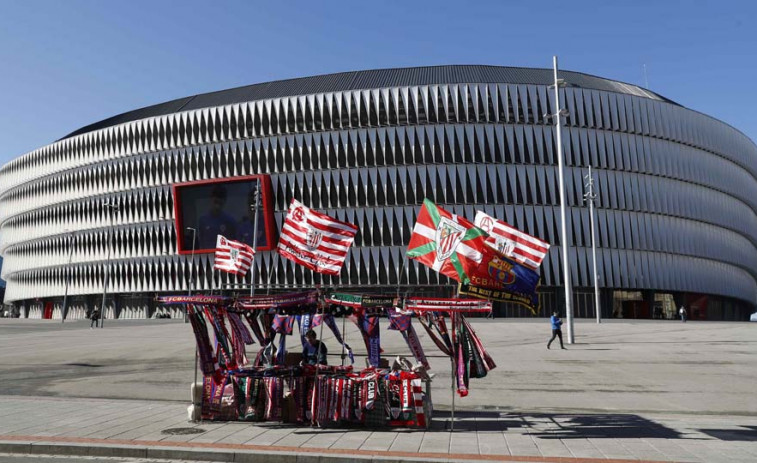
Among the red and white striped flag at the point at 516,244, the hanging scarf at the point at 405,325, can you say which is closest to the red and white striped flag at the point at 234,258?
the hanging scarf at the point at 405,325

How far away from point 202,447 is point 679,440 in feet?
25.7

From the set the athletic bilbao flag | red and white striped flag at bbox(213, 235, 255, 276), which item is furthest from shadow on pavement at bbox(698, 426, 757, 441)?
red and white striped flag at bbox(213, 235, 255, 276)

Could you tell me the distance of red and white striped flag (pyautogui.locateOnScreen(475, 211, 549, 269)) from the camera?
39.0ft

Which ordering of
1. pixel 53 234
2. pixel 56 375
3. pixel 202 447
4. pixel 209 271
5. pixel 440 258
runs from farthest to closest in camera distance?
pixel 53 234, pixel 209 271, pixel 56 375, pixel 440 258, pixel 202 447

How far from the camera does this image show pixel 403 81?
240ft

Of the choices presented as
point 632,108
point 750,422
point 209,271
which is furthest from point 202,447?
point 632,108

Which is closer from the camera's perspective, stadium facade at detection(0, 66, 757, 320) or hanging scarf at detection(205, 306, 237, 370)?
hanging scarf at detection(205, 306, 237, 370)

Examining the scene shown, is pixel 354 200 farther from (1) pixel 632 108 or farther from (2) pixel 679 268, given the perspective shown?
(2) pixel 679 268

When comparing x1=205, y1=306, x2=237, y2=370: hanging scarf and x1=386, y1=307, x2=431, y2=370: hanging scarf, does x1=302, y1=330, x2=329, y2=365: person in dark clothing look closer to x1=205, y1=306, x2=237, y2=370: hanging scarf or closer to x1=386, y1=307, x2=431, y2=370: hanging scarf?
x1=205, y1=306, x2=237, y2=370: hanging scarf

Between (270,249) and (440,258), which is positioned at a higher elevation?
(270,249)

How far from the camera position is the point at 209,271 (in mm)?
72938

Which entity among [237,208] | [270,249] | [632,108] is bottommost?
[270,249]

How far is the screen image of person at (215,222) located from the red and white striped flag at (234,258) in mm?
48157

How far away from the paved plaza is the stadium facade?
43446 millimetres
